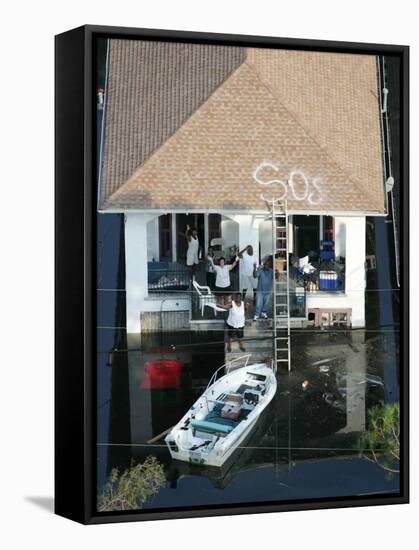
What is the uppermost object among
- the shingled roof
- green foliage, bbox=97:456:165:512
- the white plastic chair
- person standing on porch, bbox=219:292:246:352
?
the shingled roof

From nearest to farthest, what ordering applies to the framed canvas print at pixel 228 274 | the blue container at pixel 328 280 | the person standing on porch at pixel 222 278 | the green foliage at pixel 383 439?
the framed canvas print at pixel 228 274
the person standing on porch at pixel 222 278
the blue container at pixel 328 280
the green foliage at pixel 383 439

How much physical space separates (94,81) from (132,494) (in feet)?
11.9

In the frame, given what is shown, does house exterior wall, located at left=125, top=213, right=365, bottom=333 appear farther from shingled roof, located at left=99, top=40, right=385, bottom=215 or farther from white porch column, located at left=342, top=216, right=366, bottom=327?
shingled roof, located at left=99, top=40, right=385, bottom=215

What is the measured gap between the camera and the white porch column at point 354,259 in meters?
14.4

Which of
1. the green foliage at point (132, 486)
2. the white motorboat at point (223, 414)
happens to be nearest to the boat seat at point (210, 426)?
the white motorboat at point (223, 414)

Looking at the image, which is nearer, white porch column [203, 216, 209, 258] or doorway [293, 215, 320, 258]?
white porch column [203, 216, 209, 258]

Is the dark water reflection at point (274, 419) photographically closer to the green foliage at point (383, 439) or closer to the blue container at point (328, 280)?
the green foliage at point (383, 439)

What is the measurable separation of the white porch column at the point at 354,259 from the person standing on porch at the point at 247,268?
0.90 m

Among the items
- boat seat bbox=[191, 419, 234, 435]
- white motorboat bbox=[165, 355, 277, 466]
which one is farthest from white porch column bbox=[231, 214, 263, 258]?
boat seat bbox=[191, 419, 234, 435]

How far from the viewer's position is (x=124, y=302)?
13750mm

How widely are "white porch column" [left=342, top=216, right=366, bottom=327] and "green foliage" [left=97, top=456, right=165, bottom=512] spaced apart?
93.5 inches

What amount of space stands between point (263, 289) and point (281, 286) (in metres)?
0.18

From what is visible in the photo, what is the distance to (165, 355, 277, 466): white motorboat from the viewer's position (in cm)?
1386

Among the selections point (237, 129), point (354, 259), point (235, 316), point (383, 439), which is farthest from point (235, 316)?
point (383, 439)
